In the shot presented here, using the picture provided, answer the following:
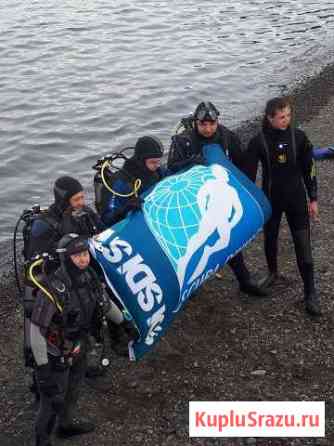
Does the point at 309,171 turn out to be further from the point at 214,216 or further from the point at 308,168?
the point at 214,216

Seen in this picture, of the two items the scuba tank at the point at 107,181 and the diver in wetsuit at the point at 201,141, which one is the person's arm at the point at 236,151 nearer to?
the diver in wetsuit at the point at 201,141

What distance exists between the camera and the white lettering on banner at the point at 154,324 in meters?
6.60

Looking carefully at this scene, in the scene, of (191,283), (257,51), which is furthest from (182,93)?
(191,283)

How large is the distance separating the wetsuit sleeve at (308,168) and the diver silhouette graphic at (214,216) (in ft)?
3.52

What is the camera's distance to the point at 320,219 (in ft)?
35.7

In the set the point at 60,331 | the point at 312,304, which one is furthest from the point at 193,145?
the point at 60,331

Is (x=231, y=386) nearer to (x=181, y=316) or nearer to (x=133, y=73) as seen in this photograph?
(x=181, y=316)

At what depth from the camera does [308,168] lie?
7730 millimetres

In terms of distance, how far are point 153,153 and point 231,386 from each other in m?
2.80

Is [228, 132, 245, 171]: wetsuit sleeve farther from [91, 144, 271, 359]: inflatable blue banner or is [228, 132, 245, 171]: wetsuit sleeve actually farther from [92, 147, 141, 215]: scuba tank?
[92, 147, 141, 215]: scuba tank

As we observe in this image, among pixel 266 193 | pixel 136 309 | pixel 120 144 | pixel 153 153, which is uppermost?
pixel 153 153

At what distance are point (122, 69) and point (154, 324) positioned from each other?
1853 cm

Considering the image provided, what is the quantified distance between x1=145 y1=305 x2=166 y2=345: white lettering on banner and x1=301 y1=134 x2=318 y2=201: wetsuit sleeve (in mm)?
2569

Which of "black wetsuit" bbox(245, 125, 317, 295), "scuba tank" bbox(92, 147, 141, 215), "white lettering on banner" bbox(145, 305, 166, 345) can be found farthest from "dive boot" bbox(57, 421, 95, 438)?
"black wetsuit" bbox(245, 125, 317, 295)
